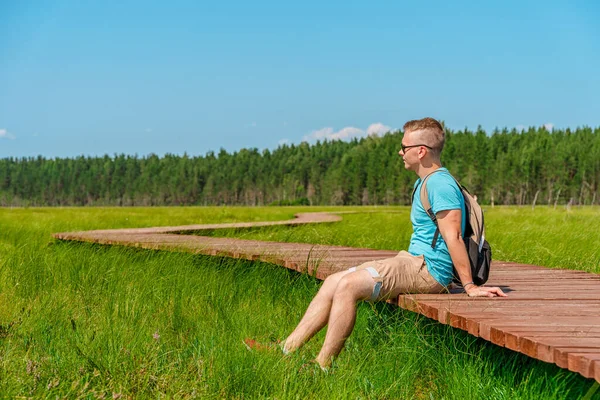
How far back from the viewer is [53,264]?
21.0ft

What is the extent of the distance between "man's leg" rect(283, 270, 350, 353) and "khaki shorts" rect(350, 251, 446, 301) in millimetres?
216

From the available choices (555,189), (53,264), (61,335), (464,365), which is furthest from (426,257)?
(555,189)

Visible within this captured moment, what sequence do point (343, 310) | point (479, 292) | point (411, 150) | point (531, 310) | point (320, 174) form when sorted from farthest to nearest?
point (320, 174), point (411, 150), point (479, 292), point (343, 310), point (531, 310)

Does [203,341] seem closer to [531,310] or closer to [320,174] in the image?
[531,310]

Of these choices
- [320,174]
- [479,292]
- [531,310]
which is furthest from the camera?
[320,174]

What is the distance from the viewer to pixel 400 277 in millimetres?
4047

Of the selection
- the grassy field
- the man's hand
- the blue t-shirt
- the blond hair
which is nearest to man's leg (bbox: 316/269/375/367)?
the grassy field

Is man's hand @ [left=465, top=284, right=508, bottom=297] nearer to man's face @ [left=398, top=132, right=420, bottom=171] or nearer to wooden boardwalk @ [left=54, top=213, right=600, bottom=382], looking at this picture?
wooden boardwalk @ [left=54, top=213, right=600, bottom=382]

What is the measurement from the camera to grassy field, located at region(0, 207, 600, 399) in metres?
3.11

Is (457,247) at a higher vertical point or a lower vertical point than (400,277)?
higher

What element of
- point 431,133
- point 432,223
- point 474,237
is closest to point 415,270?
point 432,223

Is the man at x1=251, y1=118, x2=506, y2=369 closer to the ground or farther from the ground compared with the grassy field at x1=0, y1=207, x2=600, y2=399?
farther from the ground

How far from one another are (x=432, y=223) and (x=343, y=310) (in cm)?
78

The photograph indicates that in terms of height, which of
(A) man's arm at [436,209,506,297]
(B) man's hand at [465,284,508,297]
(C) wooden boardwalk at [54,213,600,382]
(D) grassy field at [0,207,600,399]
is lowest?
(D) grassy field at [0,207,600,399]
